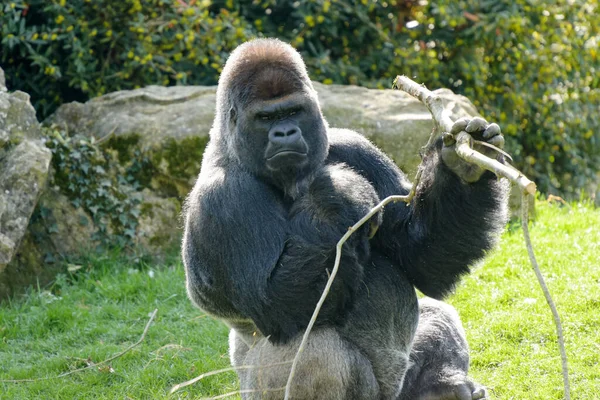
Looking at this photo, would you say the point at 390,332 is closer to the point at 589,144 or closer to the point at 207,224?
the point at 207,224

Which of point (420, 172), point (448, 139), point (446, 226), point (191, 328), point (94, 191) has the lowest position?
point (191, 328)

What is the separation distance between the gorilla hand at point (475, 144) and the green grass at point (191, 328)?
1.49 metres

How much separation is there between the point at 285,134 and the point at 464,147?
89cm

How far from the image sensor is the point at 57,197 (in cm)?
680

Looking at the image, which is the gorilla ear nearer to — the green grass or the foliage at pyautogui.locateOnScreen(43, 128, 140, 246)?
the green grass

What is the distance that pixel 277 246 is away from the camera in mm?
3771

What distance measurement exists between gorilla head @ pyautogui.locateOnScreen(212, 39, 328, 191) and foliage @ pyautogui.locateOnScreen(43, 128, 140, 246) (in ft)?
9.65

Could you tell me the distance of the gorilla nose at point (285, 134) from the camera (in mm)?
3852

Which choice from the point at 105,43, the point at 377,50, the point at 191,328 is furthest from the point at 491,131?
the point at 377,50

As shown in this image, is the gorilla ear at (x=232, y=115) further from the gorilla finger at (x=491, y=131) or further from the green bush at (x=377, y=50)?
the green bush at (x=377, y=50)

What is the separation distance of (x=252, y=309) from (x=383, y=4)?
5.74m

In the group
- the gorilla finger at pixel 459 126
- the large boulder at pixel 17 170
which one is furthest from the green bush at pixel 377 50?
the gorilla finger at pixel 459 126

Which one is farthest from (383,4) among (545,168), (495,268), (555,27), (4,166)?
(4,166)

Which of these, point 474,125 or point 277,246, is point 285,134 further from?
point 474,125
